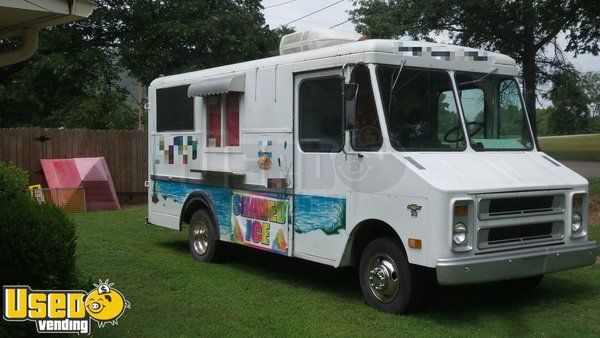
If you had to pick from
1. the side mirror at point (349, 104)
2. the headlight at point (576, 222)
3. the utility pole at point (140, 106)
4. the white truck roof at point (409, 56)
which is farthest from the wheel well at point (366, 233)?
the utility pole at point (140, 106)

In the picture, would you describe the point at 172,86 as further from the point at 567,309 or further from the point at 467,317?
the point at 567,309

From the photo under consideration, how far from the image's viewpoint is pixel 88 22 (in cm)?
2227

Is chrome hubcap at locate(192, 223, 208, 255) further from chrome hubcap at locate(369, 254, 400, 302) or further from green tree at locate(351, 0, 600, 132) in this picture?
green tree at locate(351, 0, 600, 132)

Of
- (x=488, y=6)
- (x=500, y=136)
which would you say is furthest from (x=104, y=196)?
(x=488, y=6)

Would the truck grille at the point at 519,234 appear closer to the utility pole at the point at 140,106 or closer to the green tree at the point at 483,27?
the green tree at the point at 483,27

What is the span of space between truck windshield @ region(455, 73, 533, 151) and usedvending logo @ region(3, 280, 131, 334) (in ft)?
13.4

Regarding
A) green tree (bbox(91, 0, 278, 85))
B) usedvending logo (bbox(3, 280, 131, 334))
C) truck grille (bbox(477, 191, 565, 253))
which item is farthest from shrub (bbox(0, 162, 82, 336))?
green tree (bbox(91, 0, 278, 85))

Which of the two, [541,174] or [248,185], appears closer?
[541,174]

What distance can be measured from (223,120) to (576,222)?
451cm

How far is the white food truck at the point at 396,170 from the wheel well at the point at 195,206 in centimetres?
56

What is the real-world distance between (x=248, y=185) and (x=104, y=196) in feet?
28.7

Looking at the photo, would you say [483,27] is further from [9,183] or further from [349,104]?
[9,183]

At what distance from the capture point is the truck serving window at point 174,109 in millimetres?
9172

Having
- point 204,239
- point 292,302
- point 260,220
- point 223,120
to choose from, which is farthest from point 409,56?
point 204,239
